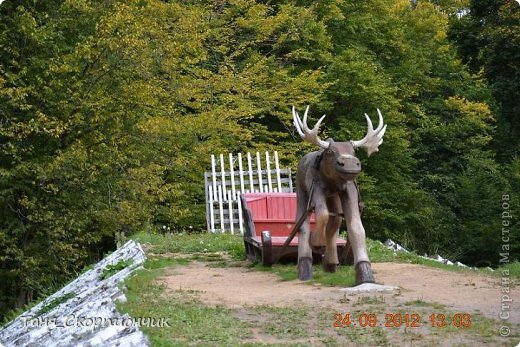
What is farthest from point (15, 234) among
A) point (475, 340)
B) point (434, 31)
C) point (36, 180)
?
point (434, 31)

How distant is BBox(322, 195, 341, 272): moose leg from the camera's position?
444 inches

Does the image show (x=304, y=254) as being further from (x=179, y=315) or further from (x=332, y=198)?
(x=179, y=315)

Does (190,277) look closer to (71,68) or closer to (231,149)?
(71,68)

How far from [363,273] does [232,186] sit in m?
11.0

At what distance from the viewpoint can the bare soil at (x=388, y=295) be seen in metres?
7.29

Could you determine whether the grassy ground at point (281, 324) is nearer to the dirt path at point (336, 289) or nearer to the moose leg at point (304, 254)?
the moose leg at point (304, 254)

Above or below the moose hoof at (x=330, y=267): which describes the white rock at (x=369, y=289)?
below

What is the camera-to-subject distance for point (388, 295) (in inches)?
370

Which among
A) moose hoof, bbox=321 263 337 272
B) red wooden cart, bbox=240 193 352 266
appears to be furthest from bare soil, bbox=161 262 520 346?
moose hoof, bbox=321 263 337 272

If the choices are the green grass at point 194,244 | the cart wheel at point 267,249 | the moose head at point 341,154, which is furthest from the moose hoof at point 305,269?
the green grass at point 194,244

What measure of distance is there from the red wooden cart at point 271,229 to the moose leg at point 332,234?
1.23ft

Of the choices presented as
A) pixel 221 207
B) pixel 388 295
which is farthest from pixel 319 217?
pixel 221 207

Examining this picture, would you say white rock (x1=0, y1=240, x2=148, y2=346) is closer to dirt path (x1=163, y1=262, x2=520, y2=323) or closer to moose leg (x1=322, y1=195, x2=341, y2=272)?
dirt path (x1=163, y1=262, x2=520, y2=323)

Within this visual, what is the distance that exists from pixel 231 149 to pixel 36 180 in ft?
20.7
